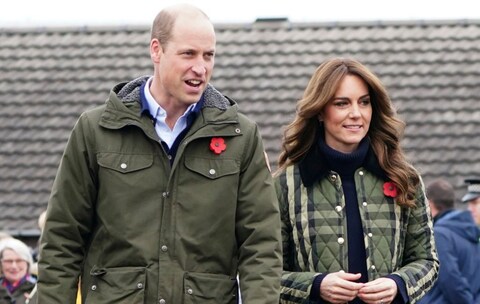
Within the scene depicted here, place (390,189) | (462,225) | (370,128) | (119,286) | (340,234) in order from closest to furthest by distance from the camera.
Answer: (119,286), (340,234), (390,189), (370,128), (462,225)

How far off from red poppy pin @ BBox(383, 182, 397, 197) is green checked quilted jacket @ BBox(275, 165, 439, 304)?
0.06 feet

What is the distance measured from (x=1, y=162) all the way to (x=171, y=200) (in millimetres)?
14512

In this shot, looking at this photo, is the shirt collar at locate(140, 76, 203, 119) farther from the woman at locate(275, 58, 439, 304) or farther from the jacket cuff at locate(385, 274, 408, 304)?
the jacket cuff at locate(385, 274, 408, 304)

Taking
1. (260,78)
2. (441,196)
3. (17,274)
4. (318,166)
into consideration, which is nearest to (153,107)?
(318,166)

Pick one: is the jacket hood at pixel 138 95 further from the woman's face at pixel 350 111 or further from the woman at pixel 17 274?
the woman at pixel 17 274

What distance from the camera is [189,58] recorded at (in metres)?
6.69

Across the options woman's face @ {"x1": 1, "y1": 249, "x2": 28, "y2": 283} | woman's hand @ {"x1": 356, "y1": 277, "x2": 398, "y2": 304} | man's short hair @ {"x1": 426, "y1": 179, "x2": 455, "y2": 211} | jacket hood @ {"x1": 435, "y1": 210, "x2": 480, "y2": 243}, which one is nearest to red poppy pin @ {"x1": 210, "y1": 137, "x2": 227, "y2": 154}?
woman's hand @ {"x1": 356, "y1": 277, "x2": 398, "y2": 304}

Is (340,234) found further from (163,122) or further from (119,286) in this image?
(119,286)

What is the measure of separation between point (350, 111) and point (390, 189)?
16.0 inches

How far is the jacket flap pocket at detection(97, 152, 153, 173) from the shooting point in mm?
6711

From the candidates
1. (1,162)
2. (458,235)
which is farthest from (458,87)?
(458,235)

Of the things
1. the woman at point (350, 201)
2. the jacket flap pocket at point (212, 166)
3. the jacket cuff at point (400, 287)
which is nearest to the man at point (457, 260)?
the woman at point (350, 201)

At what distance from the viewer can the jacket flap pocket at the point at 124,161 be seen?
22.0 feet

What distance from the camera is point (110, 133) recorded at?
6797mm
